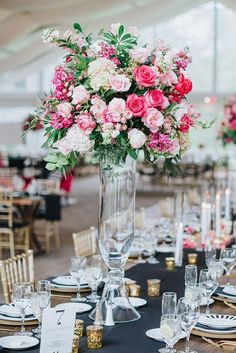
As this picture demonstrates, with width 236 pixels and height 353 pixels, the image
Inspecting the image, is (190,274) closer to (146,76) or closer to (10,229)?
(146,76)

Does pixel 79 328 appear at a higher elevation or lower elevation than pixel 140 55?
lower

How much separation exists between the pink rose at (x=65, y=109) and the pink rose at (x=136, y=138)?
0.27 m

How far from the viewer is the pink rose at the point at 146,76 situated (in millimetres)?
2980

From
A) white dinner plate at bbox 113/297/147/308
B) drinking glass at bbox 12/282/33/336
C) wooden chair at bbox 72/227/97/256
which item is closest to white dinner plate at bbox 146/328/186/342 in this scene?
white dinner plate at bbox 113/297/147/308

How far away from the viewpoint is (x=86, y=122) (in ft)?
9.84

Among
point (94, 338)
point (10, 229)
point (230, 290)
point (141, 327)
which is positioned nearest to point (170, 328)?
point (94, 338)

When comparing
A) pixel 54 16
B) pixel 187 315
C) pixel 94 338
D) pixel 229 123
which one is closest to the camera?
pixel 187 315

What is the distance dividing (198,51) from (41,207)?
12445 mm

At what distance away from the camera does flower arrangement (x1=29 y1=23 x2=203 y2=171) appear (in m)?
2.99

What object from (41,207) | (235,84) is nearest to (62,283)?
(41,207)

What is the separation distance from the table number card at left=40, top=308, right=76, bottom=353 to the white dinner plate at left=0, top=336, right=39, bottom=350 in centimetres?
14

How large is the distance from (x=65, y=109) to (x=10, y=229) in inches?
211

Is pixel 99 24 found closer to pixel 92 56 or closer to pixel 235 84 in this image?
pixel 235 84

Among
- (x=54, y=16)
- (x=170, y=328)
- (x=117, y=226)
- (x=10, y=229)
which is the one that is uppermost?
(x=54, y=16)
